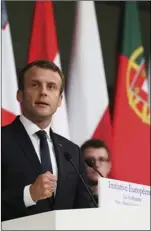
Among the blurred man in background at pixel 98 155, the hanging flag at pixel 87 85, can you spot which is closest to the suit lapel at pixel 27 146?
the blurred man in background at pixel 98 155

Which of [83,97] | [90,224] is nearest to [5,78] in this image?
[83,97]

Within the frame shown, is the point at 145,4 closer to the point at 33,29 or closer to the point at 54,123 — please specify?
the point at 33,29

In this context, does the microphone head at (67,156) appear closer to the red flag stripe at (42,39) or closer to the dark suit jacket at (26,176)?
the dark suit jacket at (26,176)

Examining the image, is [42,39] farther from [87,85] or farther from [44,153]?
[44,153]

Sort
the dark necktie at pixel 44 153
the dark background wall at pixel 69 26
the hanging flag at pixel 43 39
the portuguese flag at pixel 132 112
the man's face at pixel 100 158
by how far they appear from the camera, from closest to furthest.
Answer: the dark necktie at pixel 44 153, the man's face at pixel 100 158, the hanging flag at pixel 43 39, the portuguese flag at pixel 132 112, the dark background wall at pixel 69 26

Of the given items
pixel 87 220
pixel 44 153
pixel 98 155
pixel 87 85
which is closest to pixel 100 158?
pixel 98 155

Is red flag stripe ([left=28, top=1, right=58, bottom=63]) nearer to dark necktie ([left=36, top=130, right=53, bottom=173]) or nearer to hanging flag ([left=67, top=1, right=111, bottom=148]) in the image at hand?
hanging flag ([left=67, top=1, right=111, bottom=148])

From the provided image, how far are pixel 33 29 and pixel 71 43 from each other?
1.69ft

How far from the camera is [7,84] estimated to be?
3570mm

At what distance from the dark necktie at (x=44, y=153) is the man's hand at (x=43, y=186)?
0.63 feet

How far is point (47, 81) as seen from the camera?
7.59 ft

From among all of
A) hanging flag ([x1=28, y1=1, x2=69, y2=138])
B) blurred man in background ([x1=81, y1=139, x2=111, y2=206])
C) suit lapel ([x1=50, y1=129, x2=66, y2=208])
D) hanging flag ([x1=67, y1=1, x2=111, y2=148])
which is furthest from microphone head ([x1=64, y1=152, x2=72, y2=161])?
hanging flag ([x1=67, y1=1, x2=111, y2=148])

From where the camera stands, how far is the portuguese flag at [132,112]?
4211 millimetres

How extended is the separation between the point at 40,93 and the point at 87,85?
71.7 inches
